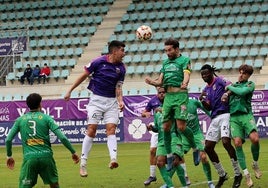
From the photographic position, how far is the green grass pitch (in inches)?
609

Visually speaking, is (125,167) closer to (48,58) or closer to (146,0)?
(48,58)

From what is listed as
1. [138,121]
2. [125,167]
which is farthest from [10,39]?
[125,167]

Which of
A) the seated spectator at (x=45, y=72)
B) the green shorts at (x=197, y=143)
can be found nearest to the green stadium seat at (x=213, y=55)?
the seated spectator at (x=45, y=72)

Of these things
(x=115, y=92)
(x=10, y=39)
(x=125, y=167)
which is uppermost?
(x=10, y=39)

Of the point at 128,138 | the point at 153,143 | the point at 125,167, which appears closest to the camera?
the point at 153,143

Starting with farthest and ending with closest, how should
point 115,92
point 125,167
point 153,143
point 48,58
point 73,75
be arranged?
point 48,58 → point 73,75 → point 125,167 → point 153,143 → point 115,92

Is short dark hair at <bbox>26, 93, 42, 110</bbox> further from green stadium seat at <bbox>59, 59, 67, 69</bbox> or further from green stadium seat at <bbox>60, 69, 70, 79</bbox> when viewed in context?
green stadium seat at <bbox>59, 59, 67, 69</bbox>

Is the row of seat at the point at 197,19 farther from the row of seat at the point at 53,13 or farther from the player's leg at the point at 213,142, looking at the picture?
the player's leg at the point at 213,142

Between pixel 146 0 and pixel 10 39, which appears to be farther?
pixel 146 0

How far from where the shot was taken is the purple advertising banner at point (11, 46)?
41.0 metres

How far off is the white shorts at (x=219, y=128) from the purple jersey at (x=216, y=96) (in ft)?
0.32

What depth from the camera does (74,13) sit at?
4466 cm

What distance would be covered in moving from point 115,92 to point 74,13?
31.2 meters

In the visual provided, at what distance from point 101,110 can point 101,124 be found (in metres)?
17.2
